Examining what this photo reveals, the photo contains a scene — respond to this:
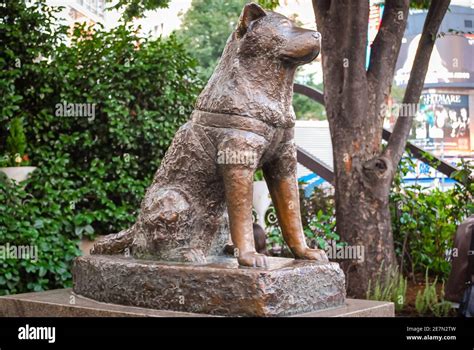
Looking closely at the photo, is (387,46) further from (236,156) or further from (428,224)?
(236,156)

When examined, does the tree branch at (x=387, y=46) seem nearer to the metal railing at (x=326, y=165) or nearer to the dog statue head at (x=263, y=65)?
the metal railing at (x=326, y=165)

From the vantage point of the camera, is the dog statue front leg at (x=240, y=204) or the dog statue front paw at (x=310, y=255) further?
the dog statue front paw at (x=310, y=255)

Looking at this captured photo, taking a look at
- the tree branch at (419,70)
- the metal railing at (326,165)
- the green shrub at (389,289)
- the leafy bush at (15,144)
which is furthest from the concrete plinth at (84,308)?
the metal railing at (326,165)

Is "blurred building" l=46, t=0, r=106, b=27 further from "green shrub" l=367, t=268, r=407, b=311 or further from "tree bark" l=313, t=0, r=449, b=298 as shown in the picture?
"green shrub" l=367, t=268, r=407, b=311

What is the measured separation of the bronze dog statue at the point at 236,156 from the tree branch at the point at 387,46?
10.4 feet

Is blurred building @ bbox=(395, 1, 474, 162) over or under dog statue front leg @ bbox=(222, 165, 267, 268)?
over

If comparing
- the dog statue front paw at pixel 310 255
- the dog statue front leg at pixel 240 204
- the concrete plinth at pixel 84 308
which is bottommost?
the concrete plinth at pixel 84 308

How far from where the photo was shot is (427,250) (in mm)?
7242

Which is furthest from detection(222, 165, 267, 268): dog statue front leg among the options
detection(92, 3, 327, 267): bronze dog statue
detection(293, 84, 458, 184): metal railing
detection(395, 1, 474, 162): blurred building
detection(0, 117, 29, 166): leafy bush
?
detection(395, 1, 474, 162): blurred building

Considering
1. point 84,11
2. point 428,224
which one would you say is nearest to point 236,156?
point 428,224

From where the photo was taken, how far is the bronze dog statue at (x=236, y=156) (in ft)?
10.5

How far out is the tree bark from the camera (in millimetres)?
6059

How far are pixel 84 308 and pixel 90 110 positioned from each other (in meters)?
4.23
